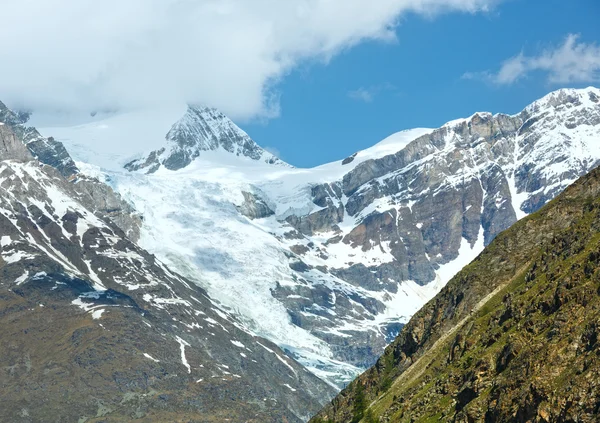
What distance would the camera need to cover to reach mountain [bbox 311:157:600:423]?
70938 mm

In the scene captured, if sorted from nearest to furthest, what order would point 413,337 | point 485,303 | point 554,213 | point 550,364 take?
point 550,364, point 485,303, point 554,213, point 413,337

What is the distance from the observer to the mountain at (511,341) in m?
70.9

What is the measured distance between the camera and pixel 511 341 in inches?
3423

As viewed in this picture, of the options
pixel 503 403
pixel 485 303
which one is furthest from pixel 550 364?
pixel 485 303

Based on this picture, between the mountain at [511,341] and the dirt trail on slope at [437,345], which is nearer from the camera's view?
the mountain at [511,341]

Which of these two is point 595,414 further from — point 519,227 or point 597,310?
point 519,227

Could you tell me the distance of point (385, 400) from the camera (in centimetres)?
13225

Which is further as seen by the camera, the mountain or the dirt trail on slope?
the dirt trail on slope

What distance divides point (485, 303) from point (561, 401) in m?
63.5

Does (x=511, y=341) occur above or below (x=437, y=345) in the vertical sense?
below

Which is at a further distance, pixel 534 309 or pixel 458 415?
pixel 534 309

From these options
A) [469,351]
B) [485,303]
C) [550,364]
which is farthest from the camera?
[485,303]

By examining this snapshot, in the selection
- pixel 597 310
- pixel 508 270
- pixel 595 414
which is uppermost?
pixel 508 270

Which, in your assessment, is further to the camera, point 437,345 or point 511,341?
point 437,345
